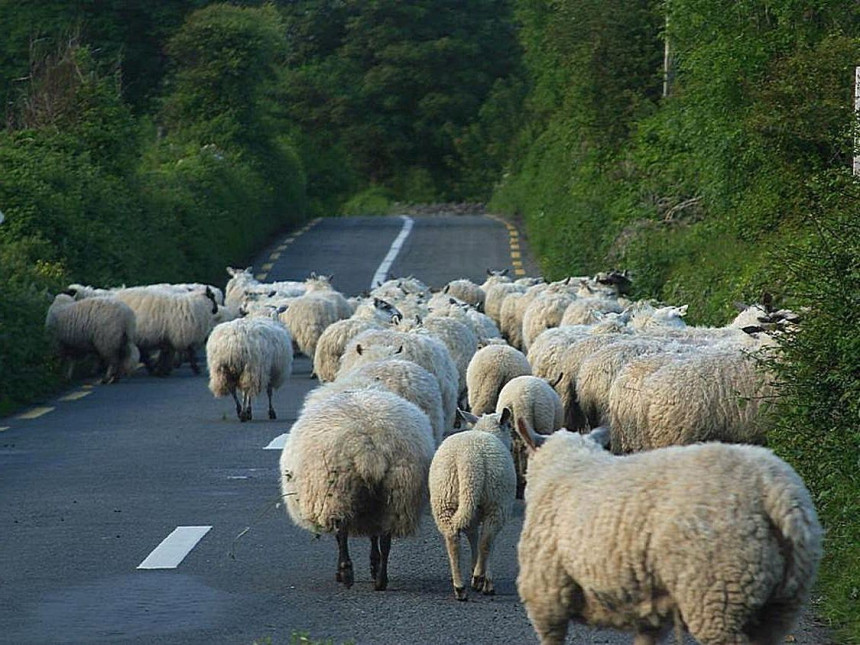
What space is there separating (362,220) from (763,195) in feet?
107

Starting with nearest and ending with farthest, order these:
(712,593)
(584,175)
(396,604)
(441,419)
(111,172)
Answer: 1. (712,593)
2. (396,604)
3. (441,419)
4. (111,172)
5. (584,175)

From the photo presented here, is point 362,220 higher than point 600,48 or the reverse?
the reverse

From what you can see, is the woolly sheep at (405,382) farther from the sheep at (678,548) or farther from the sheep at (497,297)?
the sheep at (497,297)

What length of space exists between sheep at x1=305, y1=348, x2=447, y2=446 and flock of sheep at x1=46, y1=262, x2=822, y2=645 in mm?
17

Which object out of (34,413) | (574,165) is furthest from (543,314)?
(574,165)

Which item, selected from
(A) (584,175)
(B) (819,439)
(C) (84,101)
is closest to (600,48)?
(A) (584,175)

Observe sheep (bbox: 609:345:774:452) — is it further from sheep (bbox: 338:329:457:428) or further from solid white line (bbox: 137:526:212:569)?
solid white line (bbox: 137:526:212:569)

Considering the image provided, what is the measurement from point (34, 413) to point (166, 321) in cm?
423

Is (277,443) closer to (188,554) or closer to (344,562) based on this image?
(188,554)

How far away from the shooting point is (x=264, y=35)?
147 ft

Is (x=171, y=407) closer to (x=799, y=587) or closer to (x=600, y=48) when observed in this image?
(x=799, y=587)

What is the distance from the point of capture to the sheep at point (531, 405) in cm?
1185

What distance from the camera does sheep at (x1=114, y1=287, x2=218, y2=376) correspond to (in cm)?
2239

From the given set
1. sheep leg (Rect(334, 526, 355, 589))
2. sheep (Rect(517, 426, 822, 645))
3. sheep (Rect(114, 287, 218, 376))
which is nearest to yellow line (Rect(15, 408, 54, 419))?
sheep (Rect(114, 287, 218, 376))
